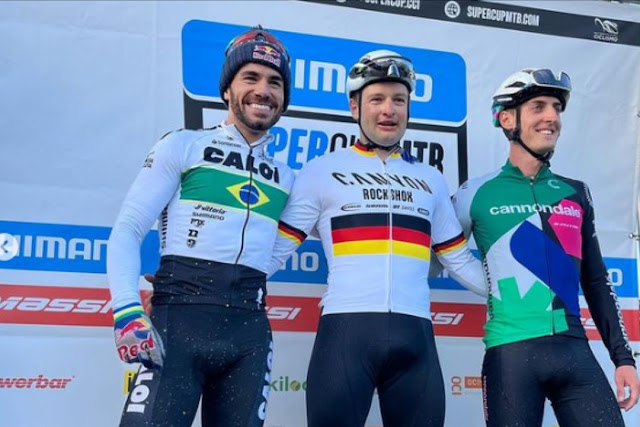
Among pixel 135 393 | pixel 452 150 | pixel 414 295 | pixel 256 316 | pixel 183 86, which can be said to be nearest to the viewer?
pixel 135 393

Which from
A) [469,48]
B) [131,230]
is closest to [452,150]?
[469,48]

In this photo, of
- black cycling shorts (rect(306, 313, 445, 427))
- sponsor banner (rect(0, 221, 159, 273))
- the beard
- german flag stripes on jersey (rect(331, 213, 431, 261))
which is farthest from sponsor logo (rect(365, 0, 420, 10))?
black cycling shorts (rect(306, 313, 445, 427))

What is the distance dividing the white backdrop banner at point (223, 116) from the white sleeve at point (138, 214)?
81 centimetres

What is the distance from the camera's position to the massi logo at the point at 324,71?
3.52m

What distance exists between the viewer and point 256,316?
2619 millimetres

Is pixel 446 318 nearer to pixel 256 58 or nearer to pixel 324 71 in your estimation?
pixel 324 71

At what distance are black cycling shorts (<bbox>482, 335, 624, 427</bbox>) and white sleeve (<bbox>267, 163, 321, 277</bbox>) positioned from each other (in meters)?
0.87

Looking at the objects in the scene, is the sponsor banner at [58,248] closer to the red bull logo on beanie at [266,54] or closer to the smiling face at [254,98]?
the smiling face at [254,98]

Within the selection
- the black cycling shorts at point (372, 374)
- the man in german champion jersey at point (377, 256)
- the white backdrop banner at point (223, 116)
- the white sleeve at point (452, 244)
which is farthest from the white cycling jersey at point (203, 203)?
the white backdrop banner at point (223, 116)

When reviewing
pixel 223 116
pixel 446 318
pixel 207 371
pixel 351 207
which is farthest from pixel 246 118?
pixel 446 318

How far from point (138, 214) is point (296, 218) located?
0.64m

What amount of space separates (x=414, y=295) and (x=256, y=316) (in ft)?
1.98

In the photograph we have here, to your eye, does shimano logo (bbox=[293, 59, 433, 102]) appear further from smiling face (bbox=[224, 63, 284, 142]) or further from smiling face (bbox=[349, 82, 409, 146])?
smiling face (bbox=[224, 63, 284, 142])

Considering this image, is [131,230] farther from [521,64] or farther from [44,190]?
[521,64]
